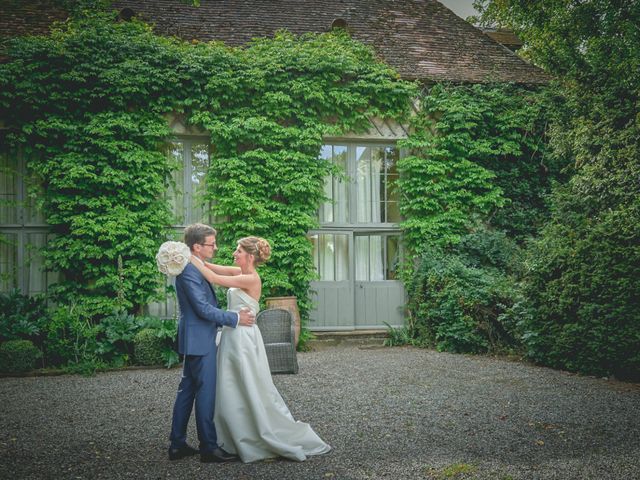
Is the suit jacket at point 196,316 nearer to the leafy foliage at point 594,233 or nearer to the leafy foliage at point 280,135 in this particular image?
the leafy foliage at point 594,233

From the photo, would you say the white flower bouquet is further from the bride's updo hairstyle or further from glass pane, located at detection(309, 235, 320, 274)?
glass pane, located at detection(309, 235, 320, 274)

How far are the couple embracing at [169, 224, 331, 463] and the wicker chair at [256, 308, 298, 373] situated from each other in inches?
141

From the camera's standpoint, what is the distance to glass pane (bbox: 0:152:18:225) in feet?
34.7

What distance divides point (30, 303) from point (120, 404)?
3654 mm

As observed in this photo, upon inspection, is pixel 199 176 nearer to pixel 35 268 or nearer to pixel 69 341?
pixel 35 268

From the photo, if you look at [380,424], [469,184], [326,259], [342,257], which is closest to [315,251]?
[326,259]

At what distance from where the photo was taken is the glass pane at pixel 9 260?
10469 mm

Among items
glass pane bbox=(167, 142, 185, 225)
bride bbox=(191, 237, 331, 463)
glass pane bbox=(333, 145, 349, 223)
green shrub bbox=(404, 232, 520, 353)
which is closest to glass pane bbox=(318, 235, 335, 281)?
glass pane bbox=(333, 145, 349, 223)

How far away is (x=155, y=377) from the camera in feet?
25.9

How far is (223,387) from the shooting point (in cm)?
454

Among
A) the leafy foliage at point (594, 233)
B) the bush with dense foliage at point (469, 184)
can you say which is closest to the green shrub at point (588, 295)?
the leafy foliage at point (594, 233)

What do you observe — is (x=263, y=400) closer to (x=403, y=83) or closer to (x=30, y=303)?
(x=30, y=303)

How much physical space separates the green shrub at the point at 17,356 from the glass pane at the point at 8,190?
318 cm

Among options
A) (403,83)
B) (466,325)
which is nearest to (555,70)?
(403,83)
